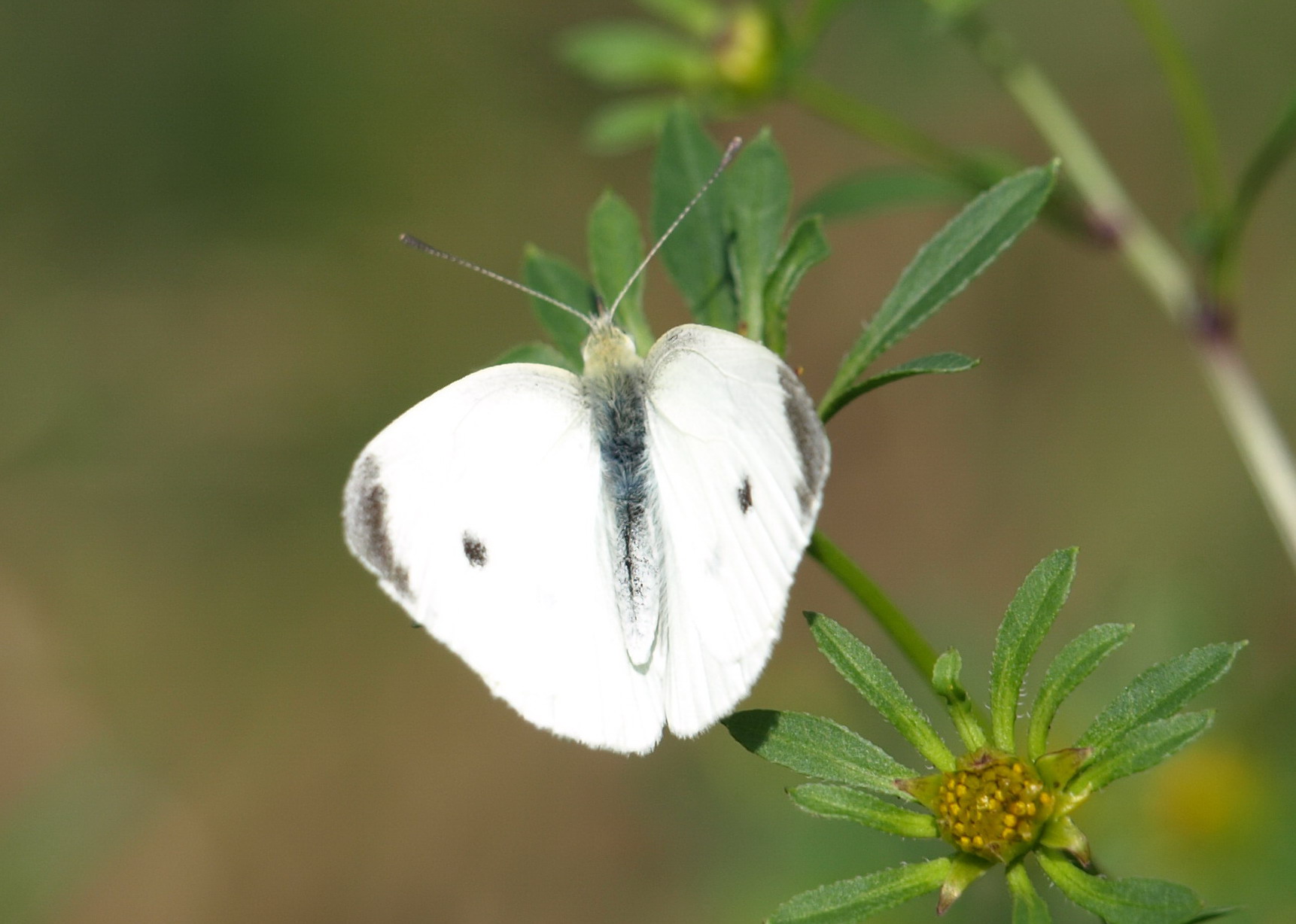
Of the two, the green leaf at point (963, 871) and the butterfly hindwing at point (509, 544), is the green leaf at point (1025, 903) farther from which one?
the butterfly hindwing at point (509, 544)

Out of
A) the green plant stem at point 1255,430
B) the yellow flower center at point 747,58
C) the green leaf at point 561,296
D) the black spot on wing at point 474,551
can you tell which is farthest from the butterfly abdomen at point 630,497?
the green plant stem at point 1255,430

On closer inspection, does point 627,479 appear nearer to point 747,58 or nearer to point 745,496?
point 745,496

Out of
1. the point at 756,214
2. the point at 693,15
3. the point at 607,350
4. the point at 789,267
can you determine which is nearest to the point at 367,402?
the point at 693,15

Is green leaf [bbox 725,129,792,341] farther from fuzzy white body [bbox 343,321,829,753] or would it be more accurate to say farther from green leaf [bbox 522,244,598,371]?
green leaf [bbox 522,244,598,371]

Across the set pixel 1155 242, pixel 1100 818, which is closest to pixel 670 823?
pixel 1100 818

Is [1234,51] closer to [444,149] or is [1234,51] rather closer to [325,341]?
[444,149]

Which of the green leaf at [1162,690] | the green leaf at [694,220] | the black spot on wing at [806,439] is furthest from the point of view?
the green leaf at [694,220]
